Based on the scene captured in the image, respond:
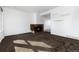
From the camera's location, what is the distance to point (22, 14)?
175 inches

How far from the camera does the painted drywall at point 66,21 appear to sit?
379 cm

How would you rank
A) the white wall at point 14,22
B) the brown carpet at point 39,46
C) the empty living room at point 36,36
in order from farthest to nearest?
the white wall at point 14,22 < the empty living room at point 36,36 < the brown carpet at point 39,46

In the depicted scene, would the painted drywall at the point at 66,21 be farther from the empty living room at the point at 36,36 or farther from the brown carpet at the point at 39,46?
the brown carpet at the point at 39,46

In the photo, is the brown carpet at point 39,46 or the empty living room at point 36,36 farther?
the empty living room at point 36,36

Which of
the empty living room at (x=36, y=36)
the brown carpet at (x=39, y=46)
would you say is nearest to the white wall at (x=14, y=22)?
the empty living room at (x=36, y=36)

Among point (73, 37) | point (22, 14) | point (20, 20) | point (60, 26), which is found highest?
point (22, 14)

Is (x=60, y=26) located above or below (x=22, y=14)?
below

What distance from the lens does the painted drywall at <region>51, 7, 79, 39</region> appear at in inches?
149

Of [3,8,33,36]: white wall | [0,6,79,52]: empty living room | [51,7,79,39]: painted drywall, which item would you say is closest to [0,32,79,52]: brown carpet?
[0,6,79,52]: empty living room
